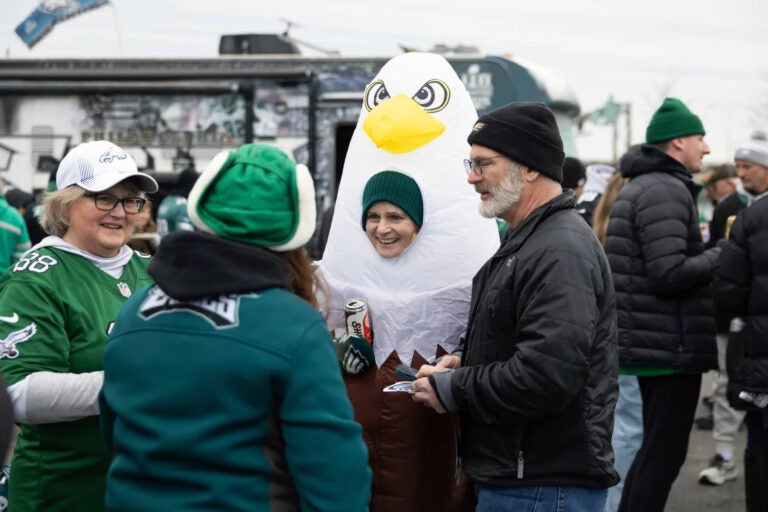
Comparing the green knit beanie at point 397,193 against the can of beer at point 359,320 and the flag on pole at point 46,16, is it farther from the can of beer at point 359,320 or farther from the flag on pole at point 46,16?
the flag on pole at point 46,16

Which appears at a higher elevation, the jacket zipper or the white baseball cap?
the white baseball cap

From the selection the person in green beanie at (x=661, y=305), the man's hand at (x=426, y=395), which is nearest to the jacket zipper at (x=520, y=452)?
the man's hand at (x=426, y=395)

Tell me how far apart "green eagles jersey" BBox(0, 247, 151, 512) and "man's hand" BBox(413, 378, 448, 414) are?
97 cm

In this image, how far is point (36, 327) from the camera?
3.03m

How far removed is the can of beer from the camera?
3637mm

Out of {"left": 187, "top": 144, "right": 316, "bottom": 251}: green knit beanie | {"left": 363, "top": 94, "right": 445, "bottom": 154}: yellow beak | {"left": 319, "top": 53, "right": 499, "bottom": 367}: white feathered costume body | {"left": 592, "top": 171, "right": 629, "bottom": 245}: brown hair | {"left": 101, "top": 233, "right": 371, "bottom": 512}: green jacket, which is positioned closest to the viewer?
{"left": 101, "top": 233, "right": 371, "bottom": 512}: green jacket

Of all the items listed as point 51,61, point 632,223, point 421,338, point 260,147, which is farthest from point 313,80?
point 260,147

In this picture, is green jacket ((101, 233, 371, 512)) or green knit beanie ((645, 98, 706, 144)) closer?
green jacket ((101, 233, 371, 512))

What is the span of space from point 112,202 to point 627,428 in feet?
9.71

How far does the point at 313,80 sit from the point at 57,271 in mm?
7161

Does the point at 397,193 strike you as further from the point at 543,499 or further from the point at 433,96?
the point at 543,499

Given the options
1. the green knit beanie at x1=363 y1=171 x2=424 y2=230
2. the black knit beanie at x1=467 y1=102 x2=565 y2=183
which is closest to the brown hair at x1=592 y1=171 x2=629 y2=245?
the green knit beanie at x1=363 y1=171 x2=424 y2=230

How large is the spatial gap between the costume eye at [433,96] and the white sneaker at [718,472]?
3909 mm

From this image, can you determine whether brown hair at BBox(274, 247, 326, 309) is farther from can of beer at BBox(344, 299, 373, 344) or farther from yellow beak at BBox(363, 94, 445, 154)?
yellow beak at BBox(363, 94, 445, 154)
